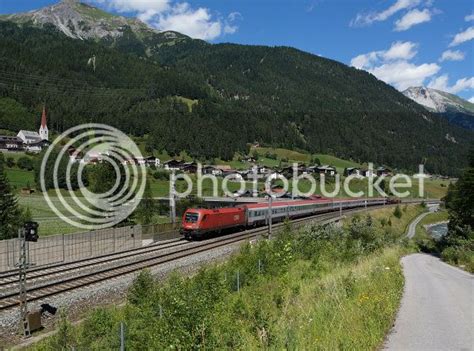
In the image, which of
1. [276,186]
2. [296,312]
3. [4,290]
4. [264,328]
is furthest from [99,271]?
[276,186]

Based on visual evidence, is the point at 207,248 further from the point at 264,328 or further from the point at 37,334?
the point at 264,328

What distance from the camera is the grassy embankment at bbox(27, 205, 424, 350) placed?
9539 mm

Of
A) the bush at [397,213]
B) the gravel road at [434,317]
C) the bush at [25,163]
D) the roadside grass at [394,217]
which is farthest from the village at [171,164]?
the gravel road at [434,317]

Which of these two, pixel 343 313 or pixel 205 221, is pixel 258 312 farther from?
pixel 205 221

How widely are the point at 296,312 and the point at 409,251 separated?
89.0ft

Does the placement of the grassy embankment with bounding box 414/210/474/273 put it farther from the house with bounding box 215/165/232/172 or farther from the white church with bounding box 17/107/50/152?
the white church with bounding box 17/107/50/152

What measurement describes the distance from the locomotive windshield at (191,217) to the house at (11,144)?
5623 inches

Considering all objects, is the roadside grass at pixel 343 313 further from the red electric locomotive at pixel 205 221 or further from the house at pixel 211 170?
the house at pixel 211 170

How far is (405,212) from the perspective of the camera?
106 m

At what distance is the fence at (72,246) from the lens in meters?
27.5

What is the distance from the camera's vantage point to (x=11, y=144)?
16562cm

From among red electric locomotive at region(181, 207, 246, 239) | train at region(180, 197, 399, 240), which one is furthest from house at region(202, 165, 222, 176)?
red electric locomotive at region(181, 207, 246, 239)

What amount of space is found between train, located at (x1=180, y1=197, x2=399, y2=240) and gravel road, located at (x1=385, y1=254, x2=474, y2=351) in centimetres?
2359

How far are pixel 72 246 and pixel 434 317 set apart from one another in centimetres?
2477
